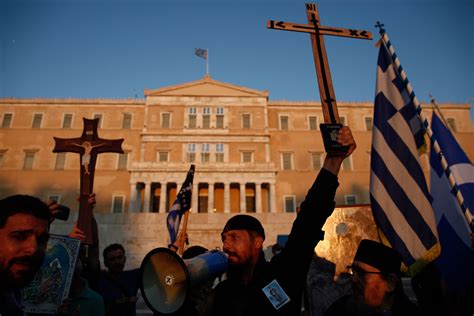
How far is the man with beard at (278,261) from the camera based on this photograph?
1959 mm

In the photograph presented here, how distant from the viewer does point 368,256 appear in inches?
100

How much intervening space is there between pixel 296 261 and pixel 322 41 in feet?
6.36

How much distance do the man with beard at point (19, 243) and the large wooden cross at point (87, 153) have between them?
2.43m

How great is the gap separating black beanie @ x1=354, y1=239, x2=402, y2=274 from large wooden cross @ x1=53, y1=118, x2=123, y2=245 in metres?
3.17

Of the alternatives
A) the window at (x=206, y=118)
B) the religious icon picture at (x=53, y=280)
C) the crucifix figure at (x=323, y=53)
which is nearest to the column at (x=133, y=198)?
the window at (x=206, y=118)

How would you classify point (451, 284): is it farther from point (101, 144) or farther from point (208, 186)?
point (208, 186)

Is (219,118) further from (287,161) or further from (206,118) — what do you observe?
(287,161)

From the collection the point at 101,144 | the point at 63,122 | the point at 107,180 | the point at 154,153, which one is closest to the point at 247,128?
the point at 154,153

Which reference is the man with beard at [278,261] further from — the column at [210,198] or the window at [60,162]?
the window at [60,162]

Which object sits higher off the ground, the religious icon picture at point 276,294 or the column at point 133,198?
the column at point 133,198

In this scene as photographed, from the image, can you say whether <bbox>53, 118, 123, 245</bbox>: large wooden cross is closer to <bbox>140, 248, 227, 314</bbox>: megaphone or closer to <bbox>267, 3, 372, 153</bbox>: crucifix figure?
<bbox>140, 248, 227, 314</bbox>: megaphone

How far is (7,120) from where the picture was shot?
34.5m

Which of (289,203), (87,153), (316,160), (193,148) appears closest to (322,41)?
A: (87,153)

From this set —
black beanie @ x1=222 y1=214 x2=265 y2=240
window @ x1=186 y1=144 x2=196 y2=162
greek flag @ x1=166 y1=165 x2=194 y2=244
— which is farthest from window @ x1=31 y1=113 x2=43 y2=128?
black beanie @ x1=222 y1=214 x2=265 y2=240
